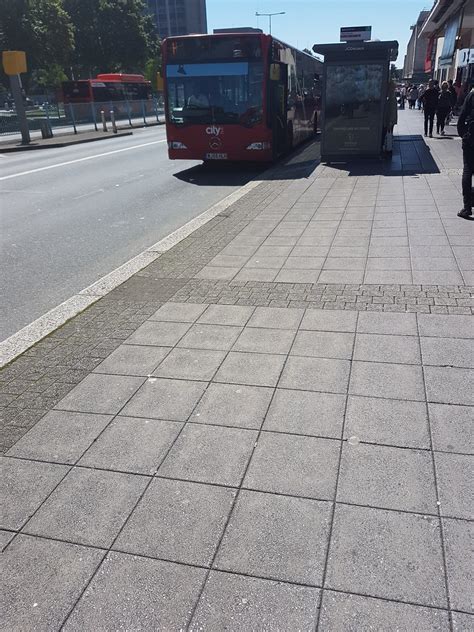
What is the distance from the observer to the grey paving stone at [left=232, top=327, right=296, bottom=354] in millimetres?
4285

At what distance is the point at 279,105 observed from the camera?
14.4 meters

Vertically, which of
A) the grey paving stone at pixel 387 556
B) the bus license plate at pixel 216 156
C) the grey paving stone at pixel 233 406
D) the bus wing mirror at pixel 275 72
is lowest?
the grey paving stone at pixel 387 556

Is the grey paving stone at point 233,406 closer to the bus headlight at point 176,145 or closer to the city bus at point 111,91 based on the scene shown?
the bus headlight at point 176,145

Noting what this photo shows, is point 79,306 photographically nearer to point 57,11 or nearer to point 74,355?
point 74,355

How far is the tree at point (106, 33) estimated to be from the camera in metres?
65.2

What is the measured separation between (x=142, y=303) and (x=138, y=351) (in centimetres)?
111

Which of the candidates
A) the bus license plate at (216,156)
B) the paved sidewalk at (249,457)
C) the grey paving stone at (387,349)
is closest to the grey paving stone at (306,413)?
the paved sidewalk at (249,457)

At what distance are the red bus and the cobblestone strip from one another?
8919mm

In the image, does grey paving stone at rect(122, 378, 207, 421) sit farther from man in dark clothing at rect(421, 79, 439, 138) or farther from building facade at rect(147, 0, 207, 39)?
building facade at rect(147, 0, 207, 39)

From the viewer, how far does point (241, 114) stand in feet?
44.3

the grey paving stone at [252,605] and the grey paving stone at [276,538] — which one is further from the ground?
the grey paving stone at [276,538]

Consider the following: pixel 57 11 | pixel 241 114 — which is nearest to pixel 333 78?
pixel 241 114

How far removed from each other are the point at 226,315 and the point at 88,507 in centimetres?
253

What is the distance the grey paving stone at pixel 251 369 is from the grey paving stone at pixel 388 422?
2.08ft
